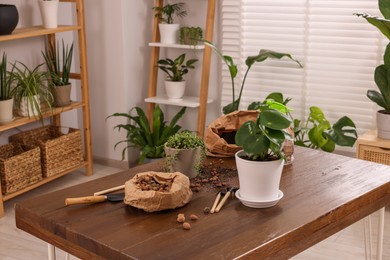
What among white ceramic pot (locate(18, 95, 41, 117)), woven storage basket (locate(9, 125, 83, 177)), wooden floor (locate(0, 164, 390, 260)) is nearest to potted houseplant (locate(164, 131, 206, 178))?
wooden floor (locate(0, 164, 390, 260))

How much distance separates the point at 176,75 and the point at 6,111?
136cm

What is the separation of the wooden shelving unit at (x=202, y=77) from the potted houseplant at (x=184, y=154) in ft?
7.25

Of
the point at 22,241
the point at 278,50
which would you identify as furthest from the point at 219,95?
the point at 22,241

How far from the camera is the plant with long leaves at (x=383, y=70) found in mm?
3814

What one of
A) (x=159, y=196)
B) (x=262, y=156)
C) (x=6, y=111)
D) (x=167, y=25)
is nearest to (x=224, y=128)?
(x=262, y=156)

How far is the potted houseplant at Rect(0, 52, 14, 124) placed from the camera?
406 centimetres

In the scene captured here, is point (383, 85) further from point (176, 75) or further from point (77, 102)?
point (77, 102)

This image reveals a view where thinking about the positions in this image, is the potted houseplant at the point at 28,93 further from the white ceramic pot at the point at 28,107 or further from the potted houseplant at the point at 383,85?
the potted houseplant at the point at 383,85

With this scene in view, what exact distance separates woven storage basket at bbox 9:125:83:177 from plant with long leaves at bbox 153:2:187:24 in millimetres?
1089

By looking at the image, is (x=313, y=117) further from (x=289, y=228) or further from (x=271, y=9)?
(x=289, y=228)


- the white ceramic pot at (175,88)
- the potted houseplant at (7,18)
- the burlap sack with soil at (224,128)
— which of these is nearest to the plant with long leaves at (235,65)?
the white ceramic pot at (175,88)

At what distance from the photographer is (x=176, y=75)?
4.85m

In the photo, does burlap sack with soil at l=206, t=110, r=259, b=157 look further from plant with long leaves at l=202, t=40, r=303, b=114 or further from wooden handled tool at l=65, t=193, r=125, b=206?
plant with long leaves at l=202, t=40, r=303, b=114

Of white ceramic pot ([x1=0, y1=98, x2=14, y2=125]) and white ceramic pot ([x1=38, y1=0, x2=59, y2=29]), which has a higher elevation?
white ceramic pot ([x1=38, y1=0, x2=59, y2=29])
